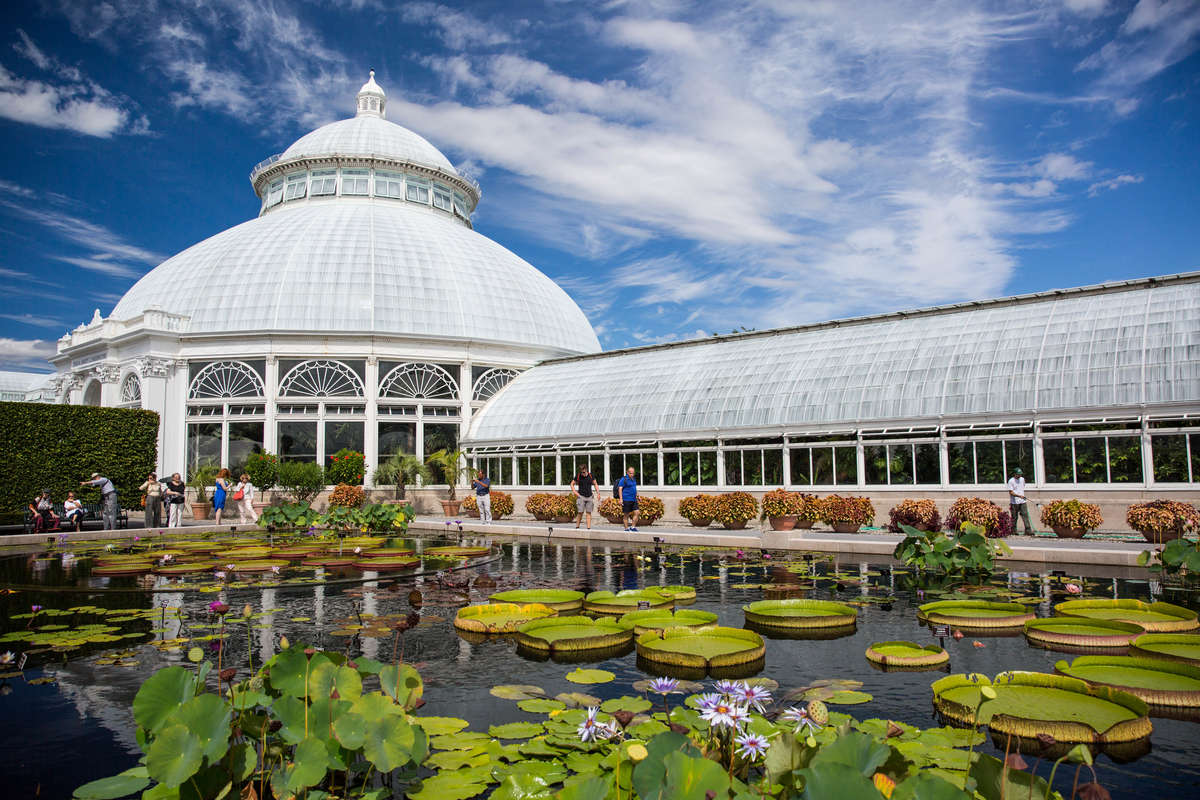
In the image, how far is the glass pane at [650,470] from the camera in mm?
30789

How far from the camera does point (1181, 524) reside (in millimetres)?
17469

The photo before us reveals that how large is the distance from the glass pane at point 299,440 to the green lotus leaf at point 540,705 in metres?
35.8

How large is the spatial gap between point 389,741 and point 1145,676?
20.6 feet

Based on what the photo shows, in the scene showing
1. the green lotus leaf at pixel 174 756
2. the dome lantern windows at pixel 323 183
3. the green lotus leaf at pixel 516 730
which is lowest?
the green lotus leaf at pixel 516 730

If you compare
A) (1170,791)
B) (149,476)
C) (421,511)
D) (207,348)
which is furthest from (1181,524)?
(207,348)

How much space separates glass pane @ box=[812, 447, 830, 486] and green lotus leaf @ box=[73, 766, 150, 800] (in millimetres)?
24432

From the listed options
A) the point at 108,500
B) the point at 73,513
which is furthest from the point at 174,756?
the point at 108,500

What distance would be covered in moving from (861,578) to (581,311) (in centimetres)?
4339

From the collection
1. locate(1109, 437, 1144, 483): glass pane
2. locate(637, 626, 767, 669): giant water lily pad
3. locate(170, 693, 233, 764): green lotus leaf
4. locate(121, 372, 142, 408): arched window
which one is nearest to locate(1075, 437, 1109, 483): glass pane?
locate(1109, 437, 1144, 483): glass pane

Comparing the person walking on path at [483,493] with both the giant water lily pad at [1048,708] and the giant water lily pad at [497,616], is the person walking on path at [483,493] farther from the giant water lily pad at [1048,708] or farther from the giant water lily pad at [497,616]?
the giant water lily pad at [1048,708]

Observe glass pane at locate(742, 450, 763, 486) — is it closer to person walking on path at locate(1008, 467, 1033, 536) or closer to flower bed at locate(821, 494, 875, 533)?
flower bed at locate(821, 494, 875, 533)

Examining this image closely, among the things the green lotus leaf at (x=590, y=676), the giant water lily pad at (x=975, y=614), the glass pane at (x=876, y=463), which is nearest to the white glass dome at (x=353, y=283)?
the glass pane at (x=876, y=463)

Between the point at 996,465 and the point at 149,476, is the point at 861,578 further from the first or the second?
the point at 149,476

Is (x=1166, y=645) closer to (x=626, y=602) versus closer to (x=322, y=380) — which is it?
(x=626, y=602)
